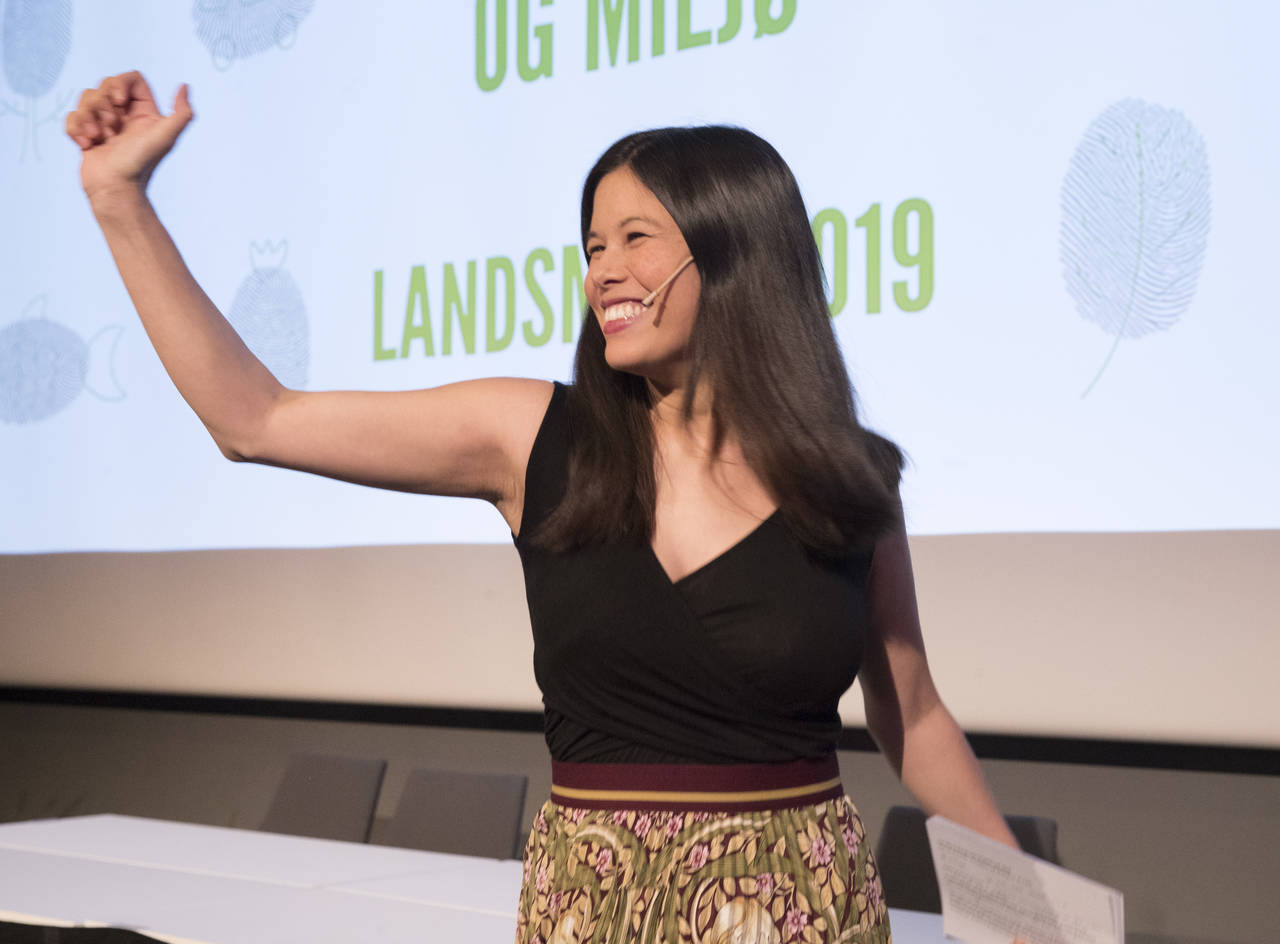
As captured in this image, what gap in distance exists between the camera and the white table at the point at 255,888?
2332 mm

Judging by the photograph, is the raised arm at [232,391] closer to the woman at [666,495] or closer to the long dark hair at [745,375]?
the woman at [666,495]

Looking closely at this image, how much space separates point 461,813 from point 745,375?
2589 millimetres

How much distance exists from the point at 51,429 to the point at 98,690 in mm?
1009

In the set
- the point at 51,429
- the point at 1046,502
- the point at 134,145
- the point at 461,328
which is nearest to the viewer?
the point at 134,145

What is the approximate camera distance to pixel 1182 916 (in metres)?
3.28

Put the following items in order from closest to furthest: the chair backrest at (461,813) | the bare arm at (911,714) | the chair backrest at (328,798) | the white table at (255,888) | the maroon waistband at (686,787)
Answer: the maroon waistband at (686,787), the bare arm at (911,714), the white table at (255,888), the chair backrest at (461,813), the chair backrest at (328,798)

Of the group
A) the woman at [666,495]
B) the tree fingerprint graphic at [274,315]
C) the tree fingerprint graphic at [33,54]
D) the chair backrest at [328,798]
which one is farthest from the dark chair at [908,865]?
the tree fingerprint graphic at [33,54]

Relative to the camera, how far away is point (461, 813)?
3.49 m

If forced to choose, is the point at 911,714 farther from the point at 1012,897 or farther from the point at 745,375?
the point at 745,375

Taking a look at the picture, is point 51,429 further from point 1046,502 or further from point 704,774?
point 704,774

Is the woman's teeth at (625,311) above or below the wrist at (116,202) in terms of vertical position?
below

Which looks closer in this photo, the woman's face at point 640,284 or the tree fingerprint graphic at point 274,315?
the woman's face at point 640,284

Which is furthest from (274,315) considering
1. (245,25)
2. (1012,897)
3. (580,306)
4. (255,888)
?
(1012,897)

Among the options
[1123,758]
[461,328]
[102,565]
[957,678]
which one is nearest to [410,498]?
[461,328]
